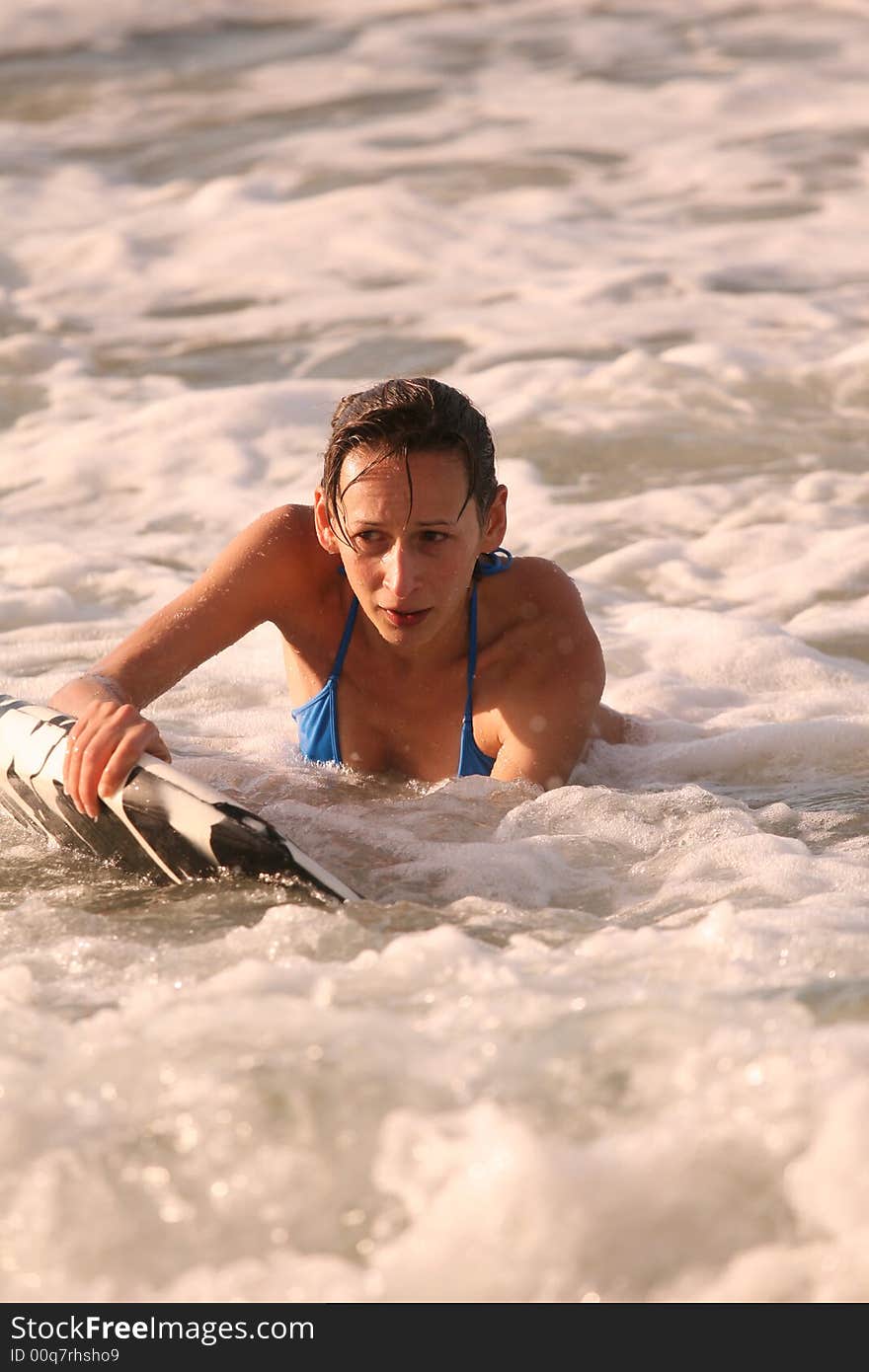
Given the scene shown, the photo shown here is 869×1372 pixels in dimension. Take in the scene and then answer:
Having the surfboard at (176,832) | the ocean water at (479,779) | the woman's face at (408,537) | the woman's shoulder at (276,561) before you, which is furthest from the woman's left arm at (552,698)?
the surfboard at (176,832)

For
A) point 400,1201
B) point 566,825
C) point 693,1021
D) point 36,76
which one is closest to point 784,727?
point 566,825

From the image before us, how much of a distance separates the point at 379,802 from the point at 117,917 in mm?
878

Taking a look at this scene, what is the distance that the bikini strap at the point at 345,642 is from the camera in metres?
3.80

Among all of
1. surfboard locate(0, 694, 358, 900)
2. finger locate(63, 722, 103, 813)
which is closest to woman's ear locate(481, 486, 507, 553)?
surfboard locate(0, 694, 358, 900)

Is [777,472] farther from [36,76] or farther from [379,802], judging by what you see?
[36,76]

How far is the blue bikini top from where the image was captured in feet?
12.3

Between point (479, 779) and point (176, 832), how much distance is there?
92cm

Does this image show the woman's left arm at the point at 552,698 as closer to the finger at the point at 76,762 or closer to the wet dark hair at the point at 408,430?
the wet dark hair at the point at 408,430

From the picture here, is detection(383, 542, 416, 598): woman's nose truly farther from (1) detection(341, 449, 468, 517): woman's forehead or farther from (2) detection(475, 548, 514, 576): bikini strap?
(2) detection(475, 548, 514, 576): bikini strap

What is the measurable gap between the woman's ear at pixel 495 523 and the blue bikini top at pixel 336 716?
0.46 ft

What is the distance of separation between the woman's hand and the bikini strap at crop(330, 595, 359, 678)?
2.58ft

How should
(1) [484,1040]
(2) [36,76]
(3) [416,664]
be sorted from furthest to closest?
1. (2) [36,76]
2. (3) [416,664]
3. (1) [484,1040]
